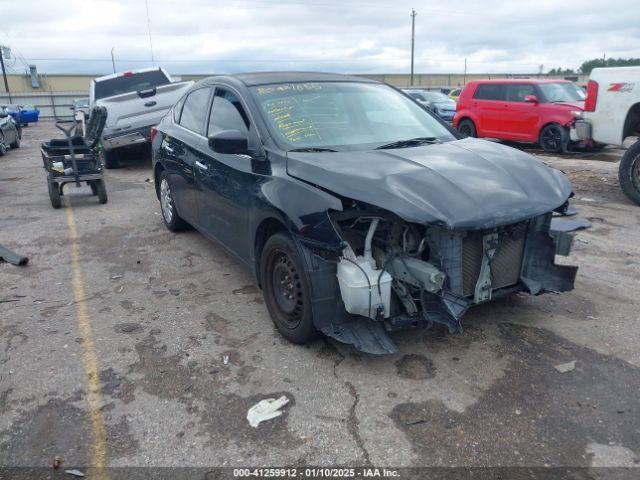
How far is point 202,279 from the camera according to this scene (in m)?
4.90

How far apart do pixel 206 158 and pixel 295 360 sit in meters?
2.05

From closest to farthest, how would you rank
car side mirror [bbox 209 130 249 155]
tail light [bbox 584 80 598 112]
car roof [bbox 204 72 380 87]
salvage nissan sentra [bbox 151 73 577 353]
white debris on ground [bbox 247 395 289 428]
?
1. white debris on ground [bbox 247 395 289 428]
2. salvage nissan sentra [bbox 151 73 577 353]
3. car side mirror [bbox 209 130 249 155]
4. car roof [bbox 204 72 380 87]
5. tail light [bbox 584 80 598 112]

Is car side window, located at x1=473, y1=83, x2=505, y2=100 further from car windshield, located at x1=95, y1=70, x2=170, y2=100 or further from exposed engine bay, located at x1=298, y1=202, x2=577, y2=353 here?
exposed engine bay, located at x1=298, y1=202, x2=577, y2=353

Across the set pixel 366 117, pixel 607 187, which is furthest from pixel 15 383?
pixel 607 187

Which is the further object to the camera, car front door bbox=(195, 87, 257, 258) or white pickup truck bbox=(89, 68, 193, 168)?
white pickup truck bbox=(89, 68, 193, 168)

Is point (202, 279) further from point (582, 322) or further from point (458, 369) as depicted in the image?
point (582, 322)

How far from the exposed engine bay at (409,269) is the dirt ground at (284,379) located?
39 cm

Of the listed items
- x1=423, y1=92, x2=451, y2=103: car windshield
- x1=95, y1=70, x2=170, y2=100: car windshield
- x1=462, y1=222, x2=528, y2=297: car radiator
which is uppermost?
x1=95, y1=70, x2=170, y2=100: car windshield

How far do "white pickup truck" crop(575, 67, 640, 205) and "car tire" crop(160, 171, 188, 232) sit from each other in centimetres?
590

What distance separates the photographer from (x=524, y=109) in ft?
41.4

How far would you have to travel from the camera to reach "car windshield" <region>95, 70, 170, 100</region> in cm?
1202

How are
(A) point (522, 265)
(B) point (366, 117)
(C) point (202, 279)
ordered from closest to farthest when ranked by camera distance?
1. (A) point (522, 265)
2. (B) point (366, 117)
3. (C) point (202, 279)

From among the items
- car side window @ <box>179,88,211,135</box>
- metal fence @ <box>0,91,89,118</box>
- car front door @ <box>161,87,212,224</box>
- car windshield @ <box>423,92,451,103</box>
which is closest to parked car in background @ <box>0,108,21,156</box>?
car front door @ <box>161,87,212,224</box>

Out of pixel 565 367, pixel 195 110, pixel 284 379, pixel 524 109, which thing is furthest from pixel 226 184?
pixel 524 109
